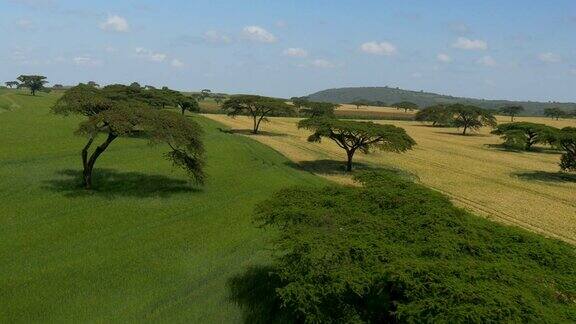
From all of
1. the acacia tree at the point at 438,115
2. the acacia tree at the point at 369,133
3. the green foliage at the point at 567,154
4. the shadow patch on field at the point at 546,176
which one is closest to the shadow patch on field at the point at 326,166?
the acacia tree at the point at 369,133

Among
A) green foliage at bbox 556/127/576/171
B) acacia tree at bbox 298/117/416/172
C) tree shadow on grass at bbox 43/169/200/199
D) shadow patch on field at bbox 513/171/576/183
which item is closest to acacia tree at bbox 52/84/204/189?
tree shadow on grass at bbox 43/169/200/199

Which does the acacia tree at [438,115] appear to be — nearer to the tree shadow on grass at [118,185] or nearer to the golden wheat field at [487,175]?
the golden wheat field at [487,175]

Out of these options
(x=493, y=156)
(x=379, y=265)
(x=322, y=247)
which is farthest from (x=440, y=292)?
(x=493, y=156)

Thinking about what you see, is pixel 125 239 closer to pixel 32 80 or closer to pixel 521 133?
pixel 521 133

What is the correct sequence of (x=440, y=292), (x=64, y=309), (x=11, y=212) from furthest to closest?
(x=11, y=212) → (x=64, y=309) → (x=440, y=292)

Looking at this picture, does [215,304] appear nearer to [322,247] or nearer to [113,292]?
[113,292]
